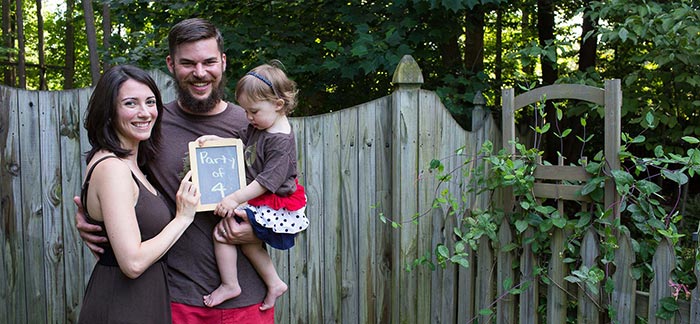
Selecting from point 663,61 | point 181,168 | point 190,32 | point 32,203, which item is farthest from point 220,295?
point 663,61

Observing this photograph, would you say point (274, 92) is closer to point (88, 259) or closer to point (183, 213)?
point (183, 213)

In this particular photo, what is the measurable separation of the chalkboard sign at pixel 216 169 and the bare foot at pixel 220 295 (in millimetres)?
277

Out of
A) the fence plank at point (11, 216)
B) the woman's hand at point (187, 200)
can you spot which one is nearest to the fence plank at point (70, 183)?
the fence plank at point (11, 216)

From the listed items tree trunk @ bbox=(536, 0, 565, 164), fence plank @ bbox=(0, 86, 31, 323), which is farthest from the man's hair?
tree trunk @ bbox=(536, 0, 565, 164)

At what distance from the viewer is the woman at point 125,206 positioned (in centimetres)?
A: 183

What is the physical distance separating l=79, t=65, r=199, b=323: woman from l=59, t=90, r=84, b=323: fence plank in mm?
1371

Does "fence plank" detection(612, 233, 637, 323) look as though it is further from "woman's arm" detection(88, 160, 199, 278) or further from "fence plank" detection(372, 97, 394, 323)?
"woman's arm" detection(88, 160, 199, 278)

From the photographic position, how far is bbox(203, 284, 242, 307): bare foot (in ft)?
7.14

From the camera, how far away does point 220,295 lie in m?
2.18

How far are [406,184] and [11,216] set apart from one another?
2029mm

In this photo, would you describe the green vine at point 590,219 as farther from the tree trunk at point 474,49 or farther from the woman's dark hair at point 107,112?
the tree trunk at point 474,49

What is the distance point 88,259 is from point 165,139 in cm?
134

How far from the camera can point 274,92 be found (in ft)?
7.66

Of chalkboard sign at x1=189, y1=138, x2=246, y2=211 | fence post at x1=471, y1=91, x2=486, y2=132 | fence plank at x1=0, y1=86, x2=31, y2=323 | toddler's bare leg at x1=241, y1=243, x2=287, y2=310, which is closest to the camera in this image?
chalkboard sign at x1=189, y1=138, x2=246, y2=211
